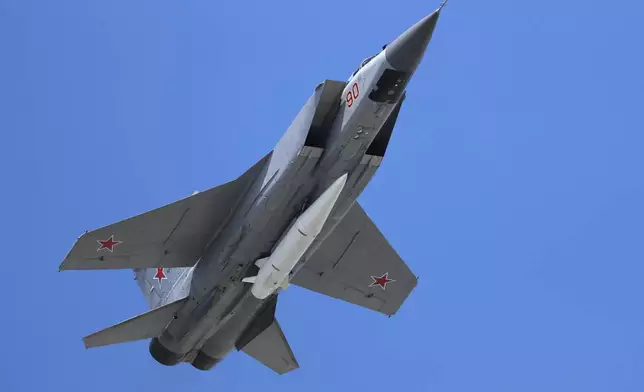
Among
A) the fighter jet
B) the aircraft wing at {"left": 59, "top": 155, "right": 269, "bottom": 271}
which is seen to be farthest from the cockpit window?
the aircraft wing at {"left": 59, "top": 155, "right": 269, "bottom": 271}

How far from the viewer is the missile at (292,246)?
14992 mm

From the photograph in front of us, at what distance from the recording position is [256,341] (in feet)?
62.4

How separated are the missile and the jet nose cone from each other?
1.94 m

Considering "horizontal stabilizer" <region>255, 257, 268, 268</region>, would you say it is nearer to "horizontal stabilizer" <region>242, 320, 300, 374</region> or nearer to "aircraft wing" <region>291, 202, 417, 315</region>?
"aircraft wing" <region>291, 202, 417, 315</region>

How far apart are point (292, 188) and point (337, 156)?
91cm

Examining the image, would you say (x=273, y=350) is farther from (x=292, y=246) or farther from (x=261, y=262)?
(x=292, y=246)

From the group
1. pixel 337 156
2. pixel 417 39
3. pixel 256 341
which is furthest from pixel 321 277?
pixel 417 39

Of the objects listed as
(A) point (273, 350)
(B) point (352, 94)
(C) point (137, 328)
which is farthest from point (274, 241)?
(A) point (273, 350)

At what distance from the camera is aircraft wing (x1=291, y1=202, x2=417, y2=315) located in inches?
A: 705

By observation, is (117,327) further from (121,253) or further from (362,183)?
(362,183)

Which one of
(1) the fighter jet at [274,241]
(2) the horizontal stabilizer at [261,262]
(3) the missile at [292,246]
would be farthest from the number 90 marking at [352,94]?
(2) the horizontal stabilizer at [261,262]

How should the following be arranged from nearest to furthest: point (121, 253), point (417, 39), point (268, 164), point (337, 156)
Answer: point (417, 39)
point (337, 156)
point (268, 164)
point (121, 253)

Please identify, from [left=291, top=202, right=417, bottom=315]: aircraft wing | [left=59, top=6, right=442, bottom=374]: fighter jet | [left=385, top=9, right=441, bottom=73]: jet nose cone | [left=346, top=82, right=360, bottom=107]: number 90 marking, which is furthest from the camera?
[left=291, top=202, right=417, bottom=315]: aircraft wing

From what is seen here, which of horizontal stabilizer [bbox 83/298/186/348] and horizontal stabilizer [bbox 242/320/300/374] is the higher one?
horizontal stabilizer [bbox 242/320/300/374]
